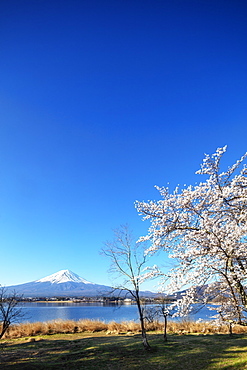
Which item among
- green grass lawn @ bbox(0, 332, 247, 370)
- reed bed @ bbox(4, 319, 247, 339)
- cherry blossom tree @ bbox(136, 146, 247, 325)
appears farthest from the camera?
reed bed @ bbox(4, 319, 247, 339)

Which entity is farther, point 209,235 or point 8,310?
point 8,310

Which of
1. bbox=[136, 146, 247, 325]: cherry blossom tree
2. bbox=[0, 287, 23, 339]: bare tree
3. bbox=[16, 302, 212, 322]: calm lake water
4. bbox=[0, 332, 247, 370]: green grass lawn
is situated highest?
bbox=[136, 146, 247, 325]: cherry blossom tree

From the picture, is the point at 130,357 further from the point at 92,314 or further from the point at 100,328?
the point at 92,314

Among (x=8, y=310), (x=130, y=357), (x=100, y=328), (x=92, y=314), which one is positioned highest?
(x=8, y=310)

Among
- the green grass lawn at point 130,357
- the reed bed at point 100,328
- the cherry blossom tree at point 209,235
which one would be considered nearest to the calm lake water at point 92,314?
the reed bed at point 100,328

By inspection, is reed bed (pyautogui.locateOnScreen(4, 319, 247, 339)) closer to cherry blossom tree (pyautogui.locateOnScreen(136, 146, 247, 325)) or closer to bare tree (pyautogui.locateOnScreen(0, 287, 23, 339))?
bare tree (pyautogui.locateOnScreen(0, 287, 23, 339))

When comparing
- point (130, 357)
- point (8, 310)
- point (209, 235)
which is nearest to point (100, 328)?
point (130, 357)

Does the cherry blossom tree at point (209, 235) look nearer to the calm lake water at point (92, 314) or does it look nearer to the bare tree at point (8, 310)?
the bare tree at point (8, 310)

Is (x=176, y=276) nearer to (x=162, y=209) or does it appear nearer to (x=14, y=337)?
(x=162, y=209)

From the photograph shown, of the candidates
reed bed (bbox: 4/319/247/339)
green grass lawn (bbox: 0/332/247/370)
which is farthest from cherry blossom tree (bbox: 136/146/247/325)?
reed bed (bbox: 4/319/247/339)

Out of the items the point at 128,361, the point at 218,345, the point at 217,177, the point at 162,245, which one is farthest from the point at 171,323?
the point at 217,177

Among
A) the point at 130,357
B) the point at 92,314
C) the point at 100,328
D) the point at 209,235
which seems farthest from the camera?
the point at 92,314

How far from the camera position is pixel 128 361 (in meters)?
10.0

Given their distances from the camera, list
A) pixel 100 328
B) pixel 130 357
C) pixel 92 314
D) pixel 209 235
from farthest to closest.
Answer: pixel 92 314 < pixel 100 328 < pixel 130 357 < pixel 209 235
